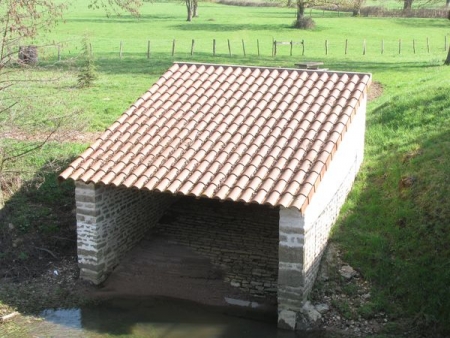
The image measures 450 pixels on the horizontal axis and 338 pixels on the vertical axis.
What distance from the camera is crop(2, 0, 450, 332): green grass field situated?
10.4 metres

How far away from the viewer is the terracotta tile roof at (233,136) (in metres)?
9.61

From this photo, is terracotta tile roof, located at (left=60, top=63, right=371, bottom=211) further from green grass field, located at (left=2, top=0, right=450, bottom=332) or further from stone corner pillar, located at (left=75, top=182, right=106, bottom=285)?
green grass field, located at (left=2, top=0, right=450, bottom=332)

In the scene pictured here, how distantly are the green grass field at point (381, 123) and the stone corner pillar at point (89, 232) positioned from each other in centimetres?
304

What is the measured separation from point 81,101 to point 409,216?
13.0 meters

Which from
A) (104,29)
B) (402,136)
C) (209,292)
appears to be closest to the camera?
(209,292)

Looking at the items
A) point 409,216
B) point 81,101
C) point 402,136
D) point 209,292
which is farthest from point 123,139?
point 81,101

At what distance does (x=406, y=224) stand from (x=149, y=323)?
5315 millimetres

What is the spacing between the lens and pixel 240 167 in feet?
32.6

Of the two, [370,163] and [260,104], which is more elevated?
[260,104]

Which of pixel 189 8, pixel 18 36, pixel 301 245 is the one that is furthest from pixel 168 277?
pixel 189 8

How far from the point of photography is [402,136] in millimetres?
15648

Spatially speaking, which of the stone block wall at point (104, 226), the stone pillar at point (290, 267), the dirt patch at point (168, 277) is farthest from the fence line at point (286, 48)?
the stone pillar at point (290, 267)

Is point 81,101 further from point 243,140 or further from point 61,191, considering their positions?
point 243,140

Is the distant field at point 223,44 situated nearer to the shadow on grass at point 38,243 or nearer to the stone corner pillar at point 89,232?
the shadow on grass at point 38,243
